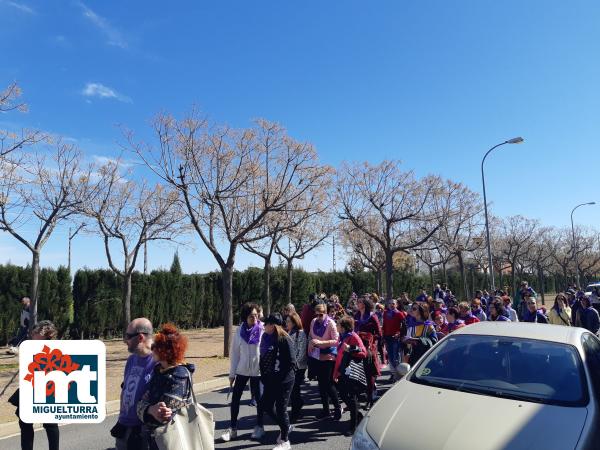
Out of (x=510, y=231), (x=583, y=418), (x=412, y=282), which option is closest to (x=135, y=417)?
(x=583, y=418)

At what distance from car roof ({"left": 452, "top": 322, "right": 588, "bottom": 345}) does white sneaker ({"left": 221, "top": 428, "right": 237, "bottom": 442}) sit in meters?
3.17

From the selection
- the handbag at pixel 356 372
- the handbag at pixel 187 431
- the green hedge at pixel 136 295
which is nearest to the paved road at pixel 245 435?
the handbag at pixel 356 372

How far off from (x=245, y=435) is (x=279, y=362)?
1.29 m

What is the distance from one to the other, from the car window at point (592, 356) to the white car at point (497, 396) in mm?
11

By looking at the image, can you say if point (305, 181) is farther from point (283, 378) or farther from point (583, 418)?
point (583, 418)

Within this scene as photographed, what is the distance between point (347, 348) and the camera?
6.33m

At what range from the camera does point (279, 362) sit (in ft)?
18.5

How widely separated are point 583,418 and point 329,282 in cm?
2859

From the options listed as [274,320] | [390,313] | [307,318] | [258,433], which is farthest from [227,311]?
[274,320]

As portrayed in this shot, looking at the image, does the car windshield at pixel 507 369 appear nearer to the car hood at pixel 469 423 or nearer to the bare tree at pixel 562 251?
the car hood at pixel 469 423

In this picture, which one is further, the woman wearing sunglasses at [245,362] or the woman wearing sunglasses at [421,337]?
the woman wearing sunglasses at [421,337]

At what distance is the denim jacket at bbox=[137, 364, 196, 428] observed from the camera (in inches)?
123

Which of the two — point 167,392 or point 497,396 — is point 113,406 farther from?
point 497,396

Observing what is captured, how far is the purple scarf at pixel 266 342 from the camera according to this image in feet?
18.9
